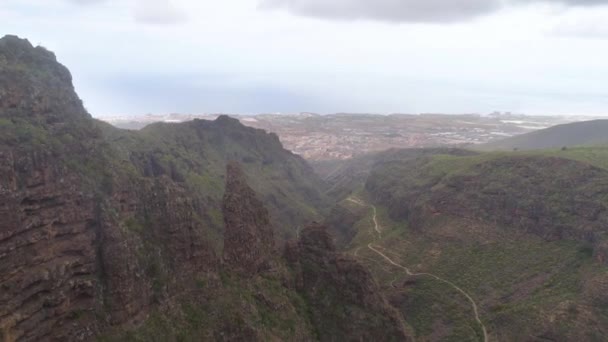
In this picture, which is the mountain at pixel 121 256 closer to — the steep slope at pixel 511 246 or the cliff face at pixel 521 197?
the steep slope at pixel 511 246

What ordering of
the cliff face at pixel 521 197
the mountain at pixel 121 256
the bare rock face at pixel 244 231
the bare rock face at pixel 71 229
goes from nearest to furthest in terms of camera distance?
1. the bare rock face at pixel 71 229
2. the mountain at pixel 121 256
3. the bare rock face at pixel 244 231
4. the cliff face at pixel 521 197

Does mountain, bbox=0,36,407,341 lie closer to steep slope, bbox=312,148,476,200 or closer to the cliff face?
the cliff face

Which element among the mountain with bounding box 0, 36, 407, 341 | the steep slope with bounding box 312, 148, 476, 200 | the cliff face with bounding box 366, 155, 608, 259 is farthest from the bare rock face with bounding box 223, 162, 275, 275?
the steep slope with bounding box 312, 148, 476, 200

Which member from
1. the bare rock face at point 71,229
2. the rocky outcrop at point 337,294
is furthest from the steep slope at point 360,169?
the bare rock face at point 71,229

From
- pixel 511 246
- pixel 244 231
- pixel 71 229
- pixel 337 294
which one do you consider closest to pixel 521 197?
pixel 511 246

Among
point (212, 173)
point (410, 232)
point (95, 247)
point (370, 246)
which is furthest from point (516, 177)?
point (95, 247)

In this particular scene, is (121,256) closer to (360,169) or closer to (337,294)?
(337,294)

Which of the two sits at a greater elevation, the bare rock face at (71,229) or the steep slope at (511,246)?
the bare rock face at (71,229)
